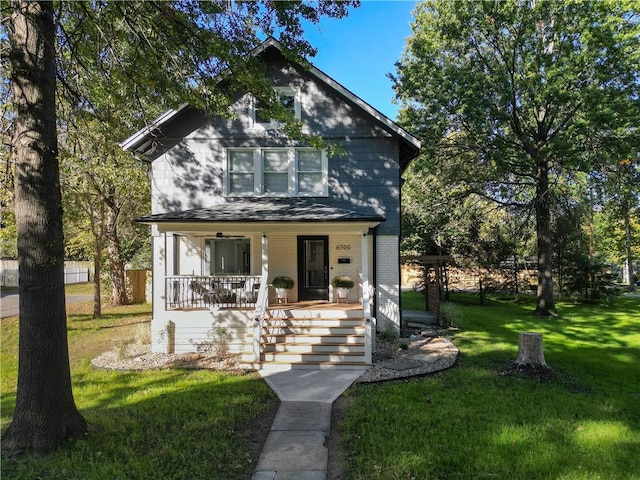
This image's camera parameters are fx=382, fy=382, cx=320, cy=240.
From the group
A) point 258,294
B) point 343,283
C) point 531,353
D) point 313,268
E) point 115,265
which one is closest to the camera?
point 531,353

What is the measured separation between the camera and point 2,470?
4160 millimetres

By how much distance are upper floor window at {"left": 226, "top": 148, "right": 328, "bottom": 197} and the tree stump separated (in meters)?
6.75

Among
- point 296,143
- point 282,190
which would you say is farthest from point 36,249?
point 296,143

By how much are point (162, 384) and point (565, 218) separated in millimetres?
19854

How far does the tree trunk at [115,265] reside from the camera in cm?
1792

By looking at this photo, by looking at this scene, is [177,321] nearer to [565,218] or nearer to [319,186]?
[319,186]

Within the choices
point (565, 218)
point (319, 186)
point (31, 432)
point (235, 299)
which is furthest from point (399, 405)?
point (565, 218)

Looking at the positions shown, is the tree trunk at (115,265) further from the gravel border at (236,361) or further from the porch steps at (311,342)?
the porch steps at (311,342)

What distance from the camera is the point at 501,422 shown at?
5.48 meters

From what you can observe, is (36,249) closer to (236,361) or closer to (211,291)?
(236,361)

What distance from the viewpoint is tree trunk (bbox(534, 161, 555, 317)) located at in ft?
Result: 53.2

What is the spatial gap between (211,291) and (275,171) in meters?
4.20

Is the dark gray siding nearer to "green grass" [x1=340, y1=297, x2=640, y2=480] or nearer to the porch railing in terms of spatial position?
the porch railing

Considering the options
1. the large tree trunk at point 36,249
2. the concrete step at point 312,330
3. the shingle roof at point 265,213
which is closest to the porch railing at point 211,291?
the concrete step at point 312,330
